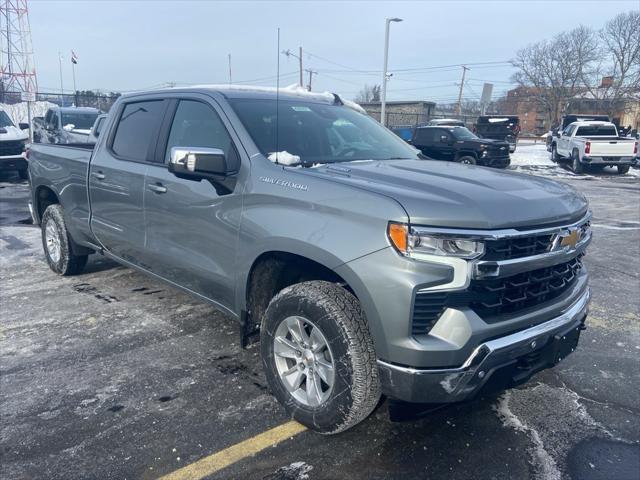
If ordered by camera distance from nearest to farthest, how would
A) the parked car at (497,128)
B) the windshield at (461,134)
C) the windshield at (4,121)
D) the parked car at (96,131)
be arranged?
the parked car at (96,131) < the windshield at (4,121) < the windshield at (461,134) < the parked car at (497,128)

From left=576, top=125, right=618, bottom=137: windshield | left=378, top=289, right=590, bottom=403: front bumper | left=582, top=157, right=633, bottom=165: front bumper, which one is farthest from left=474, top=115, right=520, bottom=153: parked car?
left=378, top=289, right=590, bottom=403: front bumper

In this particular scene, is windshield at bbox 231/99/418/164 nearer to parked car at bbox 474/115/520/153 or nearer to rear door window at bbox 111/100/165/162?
rear door window at bbox 111/100/165/162

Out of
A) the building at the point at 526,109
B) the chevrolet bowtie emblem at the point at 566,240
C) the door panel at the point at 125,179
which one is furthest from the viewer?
the building at the point at 526,109

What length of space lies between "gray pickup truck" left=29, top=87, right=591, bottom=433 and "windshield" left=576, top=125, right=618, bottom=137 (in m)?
19.7

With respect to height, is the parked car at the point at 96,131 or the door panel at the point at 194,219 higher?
the parked car at the point at 96,131

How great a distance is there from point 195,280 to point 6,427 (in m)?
1.38

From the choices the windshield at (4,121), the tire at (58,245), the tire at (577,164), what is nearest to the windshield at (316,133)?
the tire at (58,245)

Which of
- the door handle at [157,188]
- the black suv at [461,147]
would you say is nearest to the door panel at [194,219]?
the door handle at [157,188]

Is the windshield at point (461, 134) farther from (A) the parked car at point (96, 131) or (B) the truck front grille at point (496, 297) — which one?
(B) the truck front grille at point (496, 297)

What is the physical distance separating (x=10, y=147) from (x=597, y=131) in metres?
20.3

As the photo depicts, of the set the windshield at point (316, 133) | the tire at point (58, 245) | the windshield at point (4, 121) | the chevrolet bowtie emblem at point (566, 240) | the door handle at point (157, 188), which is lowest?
the tire at point (58, 245)

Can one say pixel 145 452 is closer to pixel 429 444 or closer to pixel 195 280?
pixel 195 280

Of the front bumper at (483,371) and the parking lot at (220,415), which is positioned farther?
the parking lot at (220,415)

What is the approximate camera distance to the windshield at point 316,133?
11.4ft
